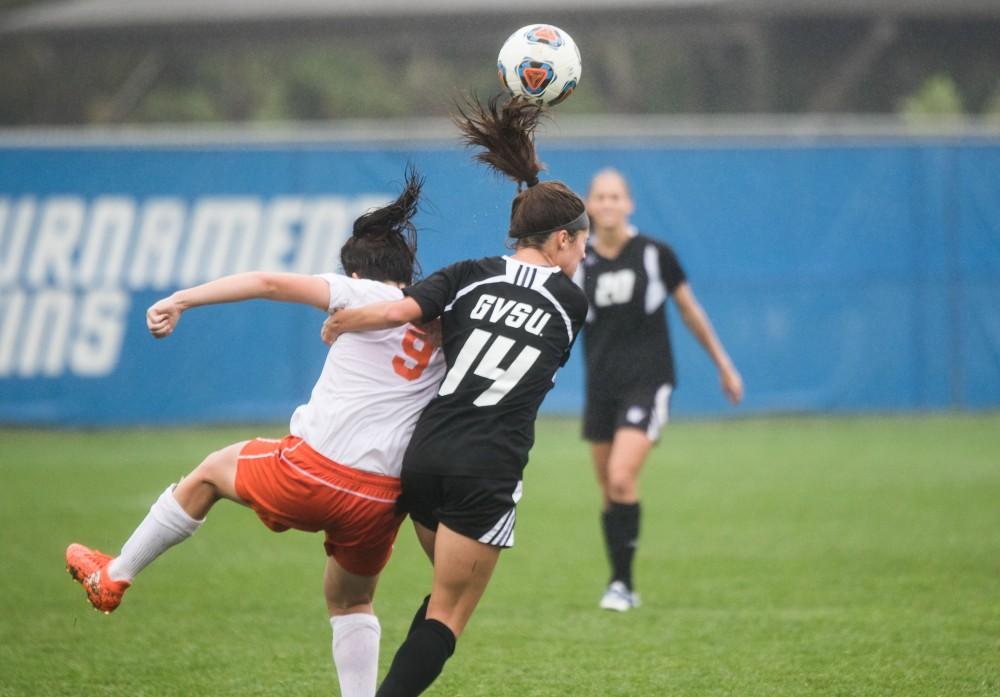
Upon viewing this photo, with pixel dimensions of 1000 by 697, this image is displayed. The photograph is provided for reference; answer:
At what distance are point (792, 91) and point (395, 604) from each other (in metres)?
19.0

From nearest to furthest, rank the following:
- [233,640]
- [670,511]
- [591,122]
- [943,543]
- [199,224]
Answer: [233,640] → [943,543] → [670,511] → [199,224] → [591,122]

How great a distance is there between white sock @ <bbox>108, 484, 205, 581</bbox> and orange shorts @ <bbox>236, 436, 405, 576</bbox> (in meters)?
0.26

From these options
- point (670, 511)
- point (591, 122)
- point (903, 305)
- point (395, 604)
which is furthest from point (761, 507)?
point (591, 122)

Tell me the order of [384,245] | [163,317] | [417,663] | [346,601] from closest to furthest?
[163,317], [417,663], [384,245], [346,601]

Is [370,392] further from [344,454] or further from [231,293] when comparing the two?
[231,293]

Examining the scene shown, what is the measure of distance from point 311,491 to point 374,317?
59cm

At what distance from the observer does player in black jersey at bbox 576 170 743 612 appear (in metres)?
7.46

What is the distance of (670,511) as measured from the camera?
1055cm

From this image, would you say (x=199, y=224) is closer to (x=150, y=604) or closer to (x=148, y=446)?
(x=148, y=446)

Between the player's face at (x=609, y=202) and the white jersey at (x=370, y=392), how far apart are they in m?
2.98

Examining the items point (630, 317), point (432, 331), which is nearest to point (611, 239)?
point (630, 317)

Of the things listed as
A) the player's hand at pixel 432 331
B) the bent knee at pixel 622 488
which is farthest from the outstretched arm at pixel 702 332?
the player's hand at pixel 432 331

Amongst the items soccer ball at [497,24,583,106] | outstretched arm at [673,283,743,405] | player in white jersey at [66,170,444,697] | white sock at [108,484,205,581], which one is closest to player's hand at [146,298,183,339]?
player in white jersey at [66,170,444,697]

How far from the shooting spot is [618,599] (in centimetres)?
735
